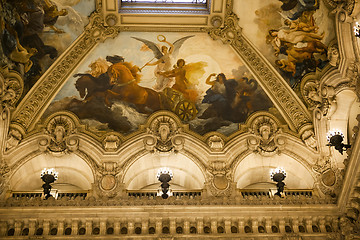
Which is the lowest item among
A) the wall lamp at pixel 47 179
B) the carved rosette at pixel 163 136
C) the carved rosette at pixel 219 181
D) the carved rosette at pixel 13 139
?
the wall lamp at pixel 47 179

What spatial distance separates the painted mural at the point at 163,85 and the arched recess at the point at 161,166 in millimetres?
1063

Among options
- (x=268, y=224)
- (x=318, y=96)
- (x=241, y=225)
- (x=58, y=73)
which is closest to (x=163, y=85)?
(x=58, y=73)

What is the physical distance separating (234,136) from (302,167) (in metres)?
2.03

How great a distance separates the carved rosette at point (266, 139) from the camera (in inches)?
541

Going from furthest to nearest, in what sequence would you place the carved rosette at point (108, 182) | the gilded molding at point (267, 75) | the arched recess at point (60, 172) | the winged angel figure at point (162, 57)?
the winged angel figure at point (162, 57) < the gilded molding at point (267, 75) < the arched recess at point (60, 172) < the carved rosette at point (108, 182)

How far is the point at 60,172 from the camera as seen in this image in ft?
45.4

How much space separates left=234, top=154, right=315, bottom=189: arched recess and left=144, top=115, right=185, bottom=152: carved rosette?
185 cm

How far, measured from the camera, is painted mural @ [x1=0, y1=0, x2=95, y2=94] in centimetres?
1312

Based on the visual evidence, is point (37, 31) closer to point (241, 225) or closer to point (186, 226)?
point (186, 226)

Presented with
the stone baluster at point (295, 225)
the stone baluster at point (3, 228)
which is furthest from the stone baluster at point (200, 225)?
the stone baluster at point (3, 228)

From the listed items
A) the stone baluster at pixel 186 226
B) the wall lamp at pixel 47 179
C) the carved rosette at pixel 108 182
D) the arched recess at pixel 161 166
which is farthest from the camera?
the arched recess at pixel 161 166

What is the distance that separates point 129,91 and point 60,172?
303 cm

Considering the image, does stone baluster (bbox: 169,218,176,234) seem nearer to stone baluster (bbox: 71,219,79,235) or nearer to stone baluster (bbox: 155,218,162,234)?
stone baluster (bbox: 155,218,162,234)

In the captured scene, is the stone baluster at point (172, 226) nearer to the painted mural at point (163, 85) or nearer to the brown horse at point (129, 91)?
the painted mural at point (163, 85)
